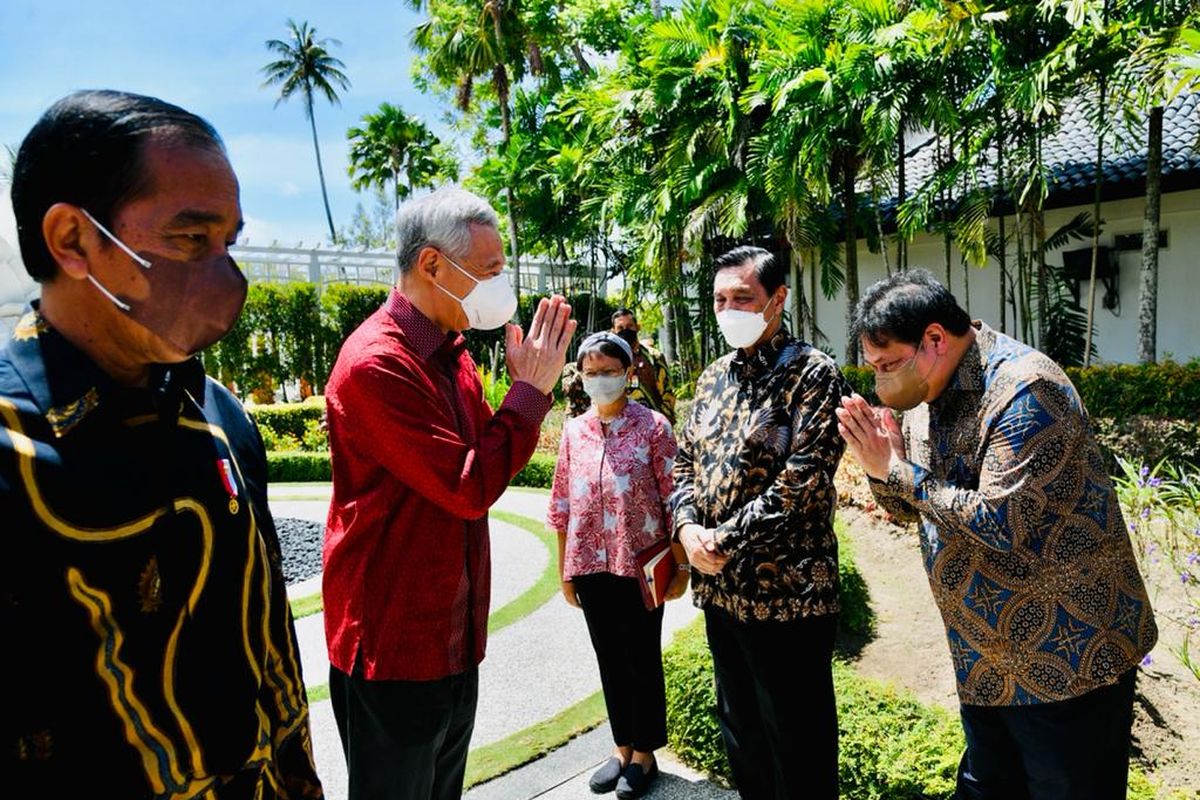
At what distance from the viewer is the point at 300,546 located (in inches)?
345

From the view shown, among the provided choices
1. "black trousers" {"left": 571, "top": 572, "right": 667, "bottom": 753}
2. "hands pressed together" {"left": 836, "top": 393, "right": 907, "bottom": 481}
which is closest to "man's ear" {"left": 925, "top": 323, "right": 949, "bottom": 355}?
"hands pressed together" {"left": 836, "top": 393, "right": 907, "bottom": 481}

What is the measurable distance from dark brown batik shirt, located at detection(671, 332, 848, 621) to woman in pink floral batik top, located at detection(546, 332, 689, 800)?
1.84ft

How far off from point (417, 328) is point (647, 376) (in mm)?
4912

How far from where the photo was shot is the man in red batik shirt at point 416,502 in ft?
7.07

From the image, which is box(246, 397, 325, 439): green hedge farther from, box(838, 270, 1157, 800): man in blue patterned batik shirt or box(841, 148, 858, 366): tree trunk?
box(838, 270, 1157, 800): man in blue patterned batik shirt

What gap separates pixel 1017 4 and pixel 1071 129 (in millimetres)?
6250

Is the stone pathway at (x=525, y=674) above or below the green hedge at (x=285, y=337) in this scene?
below

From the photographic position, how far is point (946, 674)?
4.42 meters

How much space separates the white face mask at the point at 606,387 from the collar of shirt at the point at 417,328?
4.78ft

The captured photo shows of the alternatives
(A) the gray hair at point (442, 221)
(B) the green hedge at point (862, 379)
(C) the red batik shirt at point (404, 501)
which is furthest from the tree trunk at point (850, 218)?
(C) the red batik shirt at point (404, 501)

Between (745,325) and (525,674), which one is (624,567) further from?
(525,674)

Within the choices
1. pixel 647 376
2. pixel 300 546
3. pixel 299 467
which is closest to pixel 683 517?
pixel 647 376

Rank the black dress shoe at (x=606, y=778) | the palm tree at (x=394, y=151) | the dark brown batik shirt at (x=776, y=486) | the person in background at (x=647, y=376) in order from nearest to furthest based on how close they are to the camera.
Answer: the dark brown batik shirt at (x=776, y=486) → the black dress shoe at (x=606, y=778) → the person in background at (x=647, y=376) → the palm tree at (x=394, y=151)

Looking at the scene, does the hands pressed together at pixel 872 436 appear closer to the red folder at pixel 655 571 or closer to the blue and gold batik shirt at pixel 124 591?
the red folder at pixel 655 571
